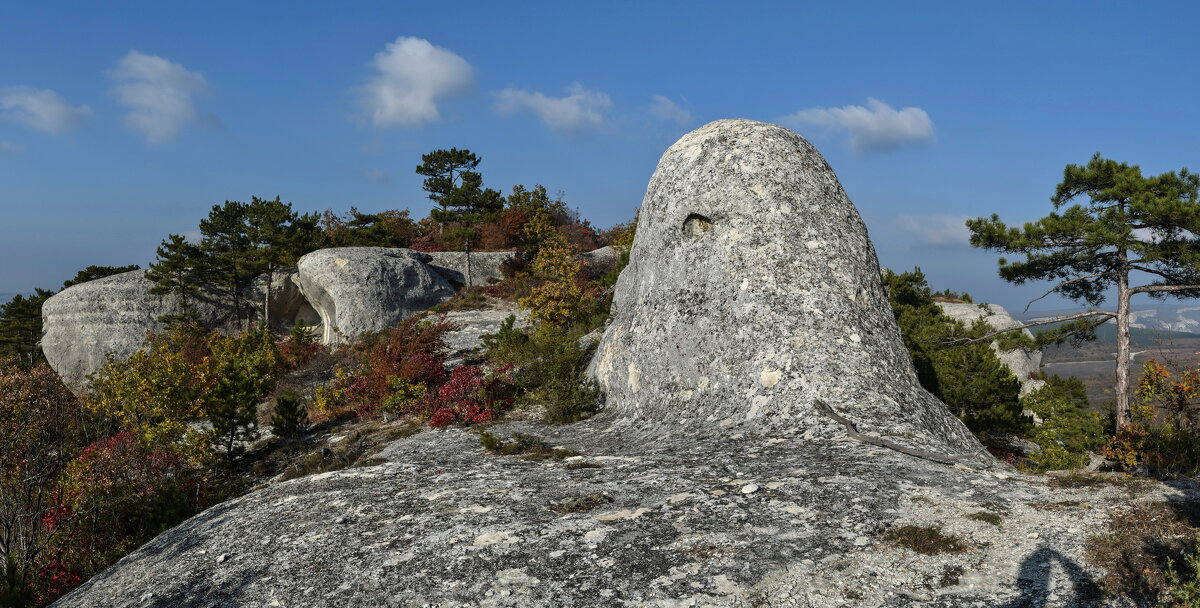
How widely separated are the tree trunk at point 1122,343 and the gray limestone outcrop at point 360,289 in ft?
89.3

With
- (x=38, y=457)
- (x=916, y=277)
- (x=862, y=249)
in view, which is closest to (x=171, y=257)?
(x=38, y=457)

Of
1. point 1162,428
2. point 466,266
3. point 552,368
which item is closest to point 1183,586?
point 552,368

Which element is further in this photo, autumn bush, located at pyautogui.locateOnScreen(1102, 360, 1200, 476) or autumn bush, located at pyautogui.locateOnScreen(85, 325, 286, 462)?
autumn bush, located at pyautogui.locateOnScreen(85, 325, 286, 462)

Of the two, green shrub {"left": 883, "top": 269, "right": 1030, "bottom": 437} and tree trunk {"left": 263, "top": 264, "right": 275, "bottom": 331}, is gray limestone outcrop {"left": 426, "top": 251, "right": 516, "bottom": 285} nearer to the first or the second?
tree trunk {"left": 263, "top": 264, "right": 275, "bottom": 331}

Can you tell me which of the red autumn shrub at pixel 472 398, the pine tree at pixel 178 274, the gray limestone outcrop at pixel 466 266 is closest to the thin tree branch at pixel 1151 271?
the red autumn shrub at pixel 472 398

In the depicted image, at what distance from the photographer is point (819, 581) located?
576 cm

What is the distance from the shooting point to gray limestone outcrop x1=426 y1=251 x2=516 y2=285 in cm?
3641

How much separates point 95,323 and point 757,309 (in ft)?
108

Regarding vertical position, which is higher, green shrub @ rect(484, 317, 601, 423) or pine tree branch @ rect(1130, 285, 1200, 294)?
pine tree branch @ rect(1130, 285, 1200, 294)

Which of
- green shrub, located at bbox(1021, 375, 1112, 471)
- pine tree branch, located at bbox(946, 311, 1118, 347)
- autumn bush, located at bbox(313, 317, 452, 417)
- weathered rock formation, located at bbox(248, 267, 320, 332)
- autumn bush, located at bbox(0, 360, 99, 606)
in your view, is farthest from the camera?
weathered rock formation, located at bbox(248, 267, 320, 332)

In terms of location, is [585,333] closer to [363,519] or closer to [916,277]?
[363,519]

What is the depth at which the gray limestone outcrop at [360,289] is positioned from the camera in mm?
30500

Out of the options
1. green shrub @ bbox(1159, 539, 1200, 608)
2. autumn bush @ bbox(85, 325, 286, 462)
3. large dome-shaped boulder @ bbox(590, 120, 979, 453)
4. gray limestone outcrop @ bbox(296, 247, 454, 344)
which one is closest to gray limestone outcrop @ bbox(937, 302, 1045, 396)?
large dome-shaped boulder @ bbox(590, 120, 979, 453)

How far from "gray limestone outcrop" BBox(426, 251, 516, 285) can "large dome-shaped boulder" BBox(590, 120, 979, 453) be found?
21.9 m
